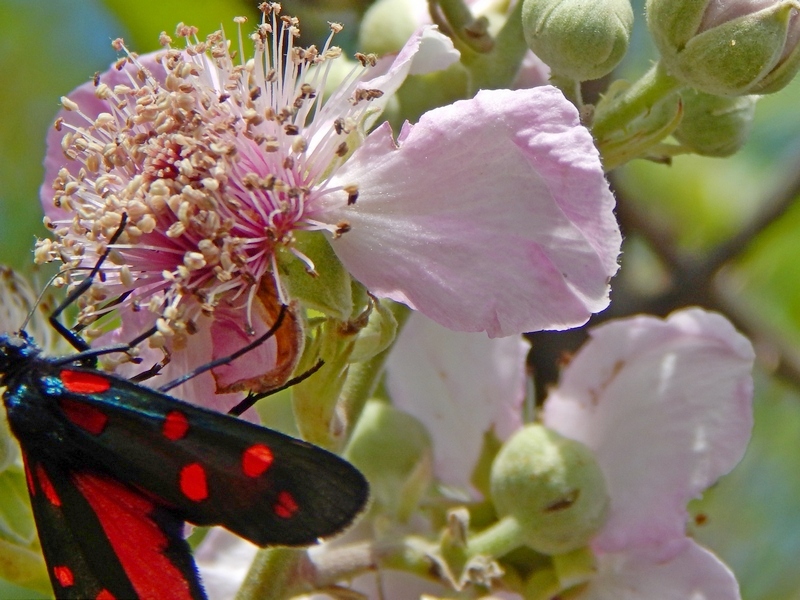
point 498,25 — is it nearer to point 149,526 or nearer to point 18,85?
point 149,526

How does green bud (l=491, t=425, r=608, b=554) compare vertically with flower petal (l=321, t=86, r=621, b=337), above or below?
below

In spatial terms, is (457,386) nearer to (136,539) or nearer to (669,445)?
(669,445)

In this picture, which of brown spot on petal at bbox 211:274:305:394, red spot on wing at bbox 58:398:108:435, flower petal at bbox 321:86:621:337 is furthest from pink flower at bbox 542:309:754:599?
red spot on wing at bbox 58:398:108:435

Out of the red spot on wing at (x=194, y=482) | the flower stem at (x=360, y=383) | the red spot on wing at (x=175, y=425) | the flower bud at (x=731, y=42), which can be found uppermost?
the flower bud at (x=731, y=42)

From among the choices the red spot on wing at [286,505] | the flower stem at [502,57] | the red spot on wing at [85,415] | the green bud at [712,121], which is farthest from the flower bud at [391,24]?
the red spot on wing at [286,505]

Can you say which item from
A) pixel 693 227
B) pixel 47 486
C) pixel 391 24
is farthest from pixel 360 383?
pixel 693 227

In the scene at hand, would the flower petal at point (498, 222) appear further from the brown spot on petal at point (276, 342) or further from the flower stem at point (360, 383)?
the flower stem at point (360, 383)

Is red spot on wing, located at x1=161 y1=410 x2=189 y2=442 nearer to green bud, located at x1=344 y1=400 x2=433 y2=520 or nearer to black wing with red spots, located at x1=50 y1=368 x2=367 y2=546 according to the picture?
black wing with red spots, located at x1=50 y1=368 x2=367 y2=546

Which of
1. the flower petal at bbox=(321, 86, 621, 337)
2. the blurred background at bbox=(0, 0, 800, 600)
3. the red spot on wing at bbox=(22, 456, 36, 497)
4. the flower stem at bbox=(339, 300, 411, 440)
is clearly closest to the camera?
the flower petal at bbox=(321, 86, 621, 337)
